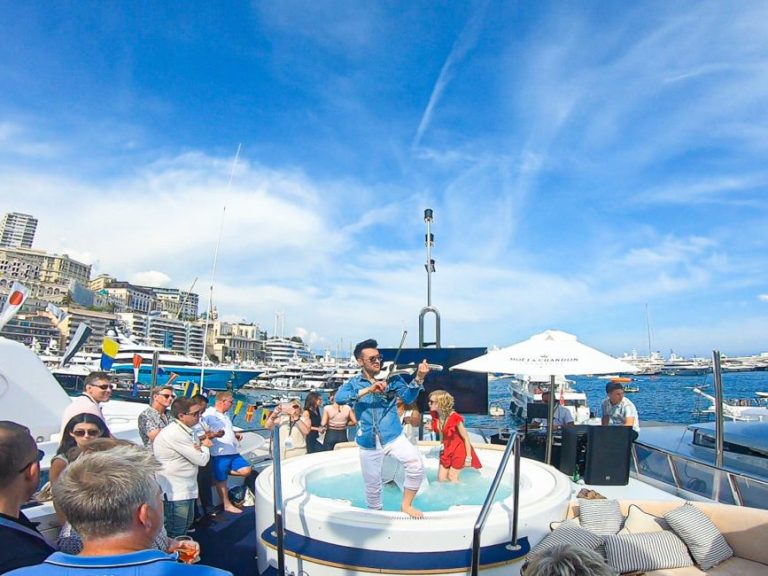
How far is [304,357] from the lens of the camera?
141 meters

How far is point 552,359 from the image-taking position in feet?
19.0

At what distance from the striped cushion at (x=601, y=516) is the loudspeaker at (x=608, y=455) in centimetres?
196

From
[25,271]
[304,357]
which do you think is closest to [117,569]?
[25,271]

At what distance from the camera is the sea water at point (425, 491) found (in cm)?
493

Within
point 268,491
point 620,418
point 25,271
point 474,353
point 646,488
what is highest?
point 25,271

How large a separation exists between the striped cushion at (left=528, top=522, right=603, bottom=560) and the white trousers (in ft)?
3.69

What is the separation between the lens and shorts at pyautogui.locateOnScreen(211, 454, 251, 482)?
5.63m

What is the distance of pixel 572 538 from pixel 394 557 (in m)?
1.44

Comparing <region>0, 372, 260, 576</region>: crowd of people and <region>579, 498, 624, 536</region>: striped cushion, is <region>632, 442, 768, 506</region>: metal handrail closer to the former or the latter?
<region>579, 498, 624, 536</region>: striped cushion

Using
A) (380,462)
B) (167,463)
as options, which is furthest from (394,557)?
(167,463)

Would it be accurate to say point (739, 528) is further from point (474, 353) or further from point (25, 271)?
point (25, 271)

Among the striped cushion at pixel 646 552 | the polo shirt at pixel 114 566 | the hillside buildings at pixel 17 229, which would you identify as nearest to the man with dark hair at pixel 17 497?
the polo shirt at pixel 114 566

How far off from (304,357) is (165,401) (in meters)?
138

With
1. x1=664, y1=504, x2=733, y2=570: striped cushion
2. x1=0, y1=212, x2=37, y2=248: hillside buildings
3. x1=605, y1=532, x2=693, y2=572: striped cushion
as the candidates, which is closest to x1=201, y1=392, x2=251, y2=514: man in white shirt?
x1=605, y1=532, x2=693, y2=572: striped cushion
